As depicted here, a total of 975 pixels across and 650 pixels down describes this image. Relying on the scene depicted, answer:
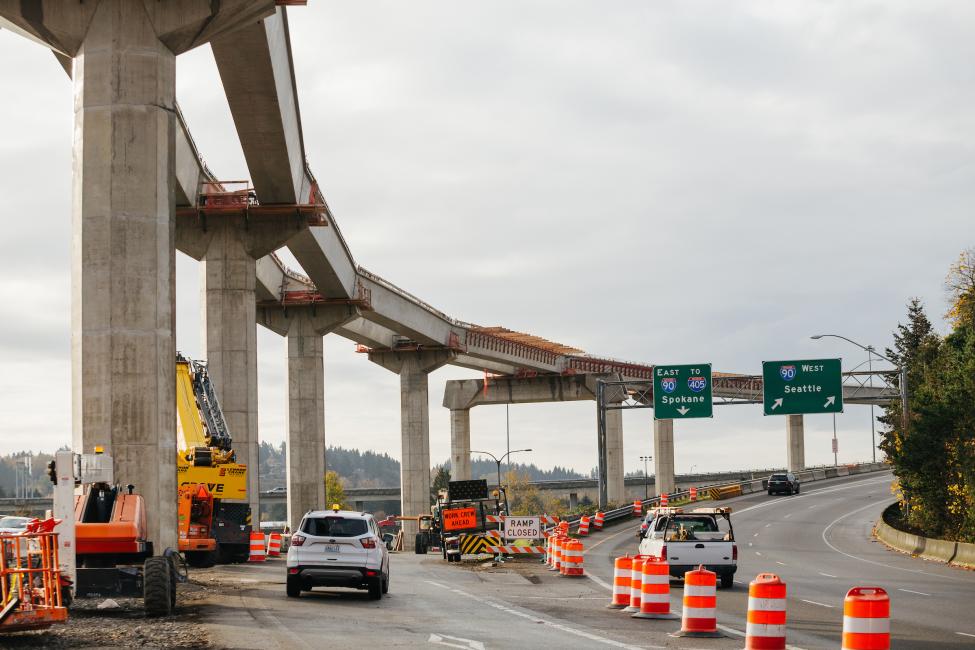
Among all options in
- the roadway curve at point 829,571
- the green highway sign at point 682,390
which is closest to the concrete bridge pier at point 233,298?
the roadway curve at point 829,571

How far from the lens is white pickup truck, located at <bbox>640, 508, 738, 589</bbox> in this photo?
1132 inches

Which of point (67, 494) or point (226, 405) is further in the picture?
point (226, 405)

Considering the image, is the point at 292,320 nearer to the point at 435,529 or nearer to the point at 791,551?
the point at 435,529

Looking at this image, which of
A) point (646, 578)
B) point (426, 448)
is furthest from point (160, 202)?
point (426, 448)

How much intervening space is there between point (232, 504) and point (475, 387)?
6370 cm

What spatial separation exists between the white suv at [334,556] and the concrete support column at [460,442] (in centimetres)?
7634

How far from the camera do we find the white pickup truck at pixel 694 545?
28750 mm

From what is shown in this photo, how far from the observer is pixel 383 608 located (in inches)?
890

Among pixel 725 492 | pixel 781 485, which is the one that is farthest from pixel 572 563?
pixel 781 485

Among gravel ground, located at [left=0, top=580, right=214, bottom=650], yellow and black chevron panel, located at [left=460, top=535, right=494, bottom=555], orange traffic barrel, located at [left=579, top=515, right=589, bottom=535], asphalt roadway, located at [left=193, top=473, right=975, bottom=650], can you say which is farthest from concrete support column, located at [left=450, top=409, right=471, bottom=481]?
gravel ground, located at [left=0, top=580, right=214, bottom=650]

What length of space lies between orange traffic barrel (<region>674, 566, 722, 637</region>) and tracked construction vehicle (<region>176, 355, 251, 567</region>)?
67.0 feet

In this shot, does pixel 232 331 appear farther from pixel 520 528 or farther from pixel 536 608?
pixel 536 608

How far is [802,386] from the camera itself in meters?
61.1

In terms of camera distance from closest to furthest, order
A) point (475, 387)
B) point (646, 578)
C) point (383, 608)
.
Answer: point (646, 578), point (383, 608), point (475, 387)
